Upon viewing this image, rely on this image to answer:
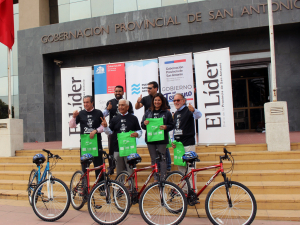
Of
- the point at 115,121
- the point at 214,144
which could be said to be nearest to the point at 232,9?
the point at 214,144

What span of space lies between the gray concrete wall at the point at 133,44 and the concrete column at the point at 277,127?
5.81 meters

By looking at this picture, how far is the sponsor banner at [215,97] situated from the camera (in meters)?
7.03

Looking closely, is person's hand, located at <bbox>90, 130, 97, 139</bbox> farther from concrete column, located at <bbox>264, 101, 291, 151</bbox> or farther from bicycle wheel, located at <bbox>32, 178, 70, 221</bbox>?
concrete column, located at <bbox>264, 101, 291, 151</bbox>

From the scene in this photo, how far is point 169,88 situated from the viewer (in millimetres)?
7730

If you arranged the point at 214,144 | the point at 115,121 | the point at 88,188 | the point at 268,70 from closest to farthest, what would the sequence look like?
the point at 88,188
the point at 115,121
the point at 214,144
the point at 268,70

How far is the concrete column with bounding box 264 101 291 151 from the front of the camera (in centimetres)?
633

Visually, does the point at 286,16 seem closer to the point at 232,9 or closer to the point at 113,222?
the point at 232,9

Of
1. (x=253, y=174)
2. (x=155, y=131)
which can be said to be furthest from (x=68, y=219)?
(x=253, y=174)

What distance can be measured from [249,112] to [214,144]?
713cm

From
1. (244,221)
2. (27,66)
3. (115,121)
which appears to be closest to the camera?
(244,221)

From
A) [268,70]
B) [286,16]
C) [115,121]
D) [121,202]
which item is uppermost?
[286,16]

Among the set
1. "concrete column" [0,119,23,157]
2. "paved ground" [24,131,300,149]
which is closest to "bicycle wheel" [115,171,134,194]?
"paved ground" [24,131,300,149]

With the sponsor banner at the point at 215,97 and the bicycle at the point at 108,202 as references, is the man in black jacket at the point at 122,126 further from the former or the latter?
the sponsor banner at the point at 215,97

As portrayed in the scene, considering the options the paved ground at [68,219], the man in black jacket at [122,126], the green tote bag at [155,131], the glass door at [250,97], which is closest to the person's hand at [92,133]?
the man in black jacket at [122,126]
